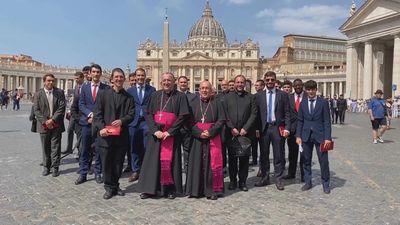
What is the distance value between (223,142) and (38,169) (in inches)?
162

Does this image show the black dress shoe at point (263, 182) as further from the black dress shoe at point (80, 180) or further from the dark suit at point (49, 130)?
the dark suit at point (49, 130)

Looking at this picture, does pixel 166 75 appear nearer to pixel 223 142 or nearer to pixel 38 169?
pixel 223 142

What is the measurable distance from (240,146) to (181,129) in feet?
3.48

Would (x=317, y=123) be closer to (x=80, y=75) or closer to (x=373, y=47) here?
(x=80, y=75)

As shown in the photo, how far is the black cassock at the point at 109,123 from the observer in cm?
642

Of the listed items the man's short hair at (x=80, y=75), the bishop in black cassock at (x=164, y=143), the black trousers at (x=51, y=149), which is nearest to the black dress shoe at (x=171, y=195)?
the bishop in black cassock at (x=164, y=143)

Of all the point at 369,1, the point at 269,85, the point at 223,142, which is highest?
the point at 369,1

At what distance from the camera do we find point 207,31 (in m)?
128

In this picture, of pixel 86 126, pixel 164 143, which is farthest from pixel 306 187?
pixel 86 126

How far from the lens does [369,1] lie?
38531mm

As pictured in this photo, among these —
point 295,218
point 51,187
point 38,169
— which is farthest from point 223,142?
point 38,169

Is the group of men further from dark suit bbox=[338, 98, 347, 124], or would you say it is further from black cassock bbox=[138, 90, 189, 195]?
dark suit bbox=[338, 98, 347, 124]

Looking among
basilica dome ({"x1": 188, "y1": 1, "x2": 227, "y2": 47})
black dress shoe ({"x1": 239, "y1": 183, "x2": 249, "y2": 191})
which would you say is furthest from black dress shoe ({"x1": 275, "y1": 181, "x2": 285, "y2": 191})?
basilica dome ({"x1": 188, "y1": 1, "x2": 227, "y2": 47})

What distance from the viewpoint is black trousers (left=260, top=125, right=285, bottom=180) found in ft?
24.2
